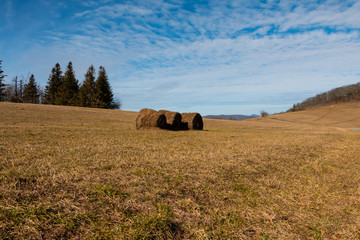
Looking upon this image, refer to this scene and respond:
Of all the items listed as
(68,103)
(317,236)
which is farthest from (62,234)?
(68,103)

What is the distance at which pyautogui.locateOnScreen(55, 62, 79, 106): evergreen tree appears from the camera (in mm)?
64162

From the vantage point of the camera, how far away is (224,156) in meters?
7.51

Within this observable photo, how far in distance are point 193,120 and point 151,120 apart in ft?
16.0

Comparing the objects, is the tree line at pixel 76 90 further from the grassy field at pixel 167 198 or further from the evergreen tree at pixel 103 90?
the grassy field at pixel 167 198

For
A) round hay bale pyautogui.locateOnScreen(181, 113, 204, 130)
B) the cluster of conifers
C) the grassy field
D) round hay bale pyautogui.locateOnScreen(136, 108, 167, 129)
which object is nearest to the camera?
the grassy field

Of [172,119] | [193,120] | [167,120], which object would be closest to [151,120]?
[167,120]

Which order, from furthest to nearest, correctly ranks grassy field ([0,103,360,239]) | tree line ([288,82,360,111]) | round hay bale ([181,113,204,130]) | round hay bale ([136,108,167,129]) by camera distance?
tree line ([288,82,360,111]) → round hay bale ([181,113,204,130]) → round hay bale ([136,108,167,129]) → grassy field ([0,103,360,239])

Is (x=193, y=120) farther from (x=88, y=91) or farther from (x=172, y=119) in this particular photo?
(x=88, y=91)

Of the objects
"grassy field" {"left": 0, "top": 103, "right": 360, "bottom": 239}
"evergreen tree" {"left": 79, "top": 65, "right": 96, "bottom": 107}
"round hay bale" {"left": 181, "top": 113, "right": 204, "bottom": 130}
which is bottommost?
"grassy field" {"left": 0, "top": 103, "right": 360, "bottom": 239}

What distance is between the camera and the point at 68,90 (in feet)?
213

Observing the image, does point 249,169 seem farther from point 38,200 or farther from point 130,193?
point 38,200

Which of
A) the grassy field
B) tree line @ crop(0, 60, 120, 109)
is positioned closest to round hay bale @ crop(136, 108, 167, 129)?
the grassy field

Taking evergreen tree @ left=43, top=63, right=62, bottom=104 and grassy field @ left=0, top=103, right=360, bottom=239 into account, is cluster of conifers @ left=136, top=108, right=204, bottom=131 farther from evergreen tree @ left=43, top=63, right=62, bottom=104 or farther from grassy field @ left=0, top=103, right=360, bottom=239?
evergreen tree @ left=43, top=63, right=62, bottom=104

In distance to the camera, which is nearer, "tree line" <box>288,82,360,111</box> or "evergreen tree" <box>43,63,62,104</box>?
"evergreen tree" <box>43,63,62,104</box>
